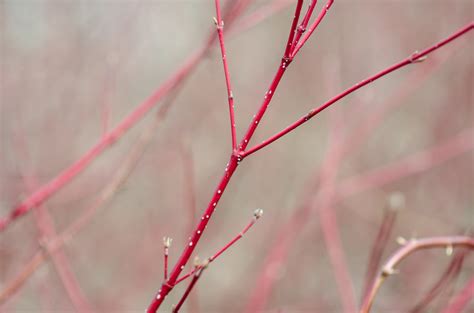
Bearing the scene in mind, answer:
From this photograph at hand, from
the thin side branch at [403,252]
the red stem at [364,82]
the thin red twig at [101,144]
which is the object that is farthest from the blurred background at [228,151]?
the red stem at [364,82]

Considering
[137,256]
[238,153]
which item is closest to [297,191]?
[137,256]

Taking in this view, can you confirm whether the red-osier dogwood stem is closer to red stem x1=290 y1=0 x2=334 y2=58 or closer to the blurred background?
red stem x1=290 y1=0 x2=334 y2=58

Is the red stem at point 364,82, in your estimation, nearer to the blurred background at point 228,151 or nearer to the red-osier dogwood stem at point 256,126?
the red-osier dogwood stem at point 256,126

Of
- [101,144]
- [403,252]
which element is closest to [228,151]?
[101,144]

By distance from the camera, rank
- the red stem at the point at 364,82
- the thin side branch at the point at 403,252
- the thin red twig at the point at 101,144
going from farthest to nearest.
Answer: the thin red twig at the point at 101,144 → the thin side branch at the point at 403,252 → the red stem at the point at 364,82

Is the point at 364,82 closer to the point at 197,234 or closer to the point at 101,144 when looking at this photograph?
the point at 197,234

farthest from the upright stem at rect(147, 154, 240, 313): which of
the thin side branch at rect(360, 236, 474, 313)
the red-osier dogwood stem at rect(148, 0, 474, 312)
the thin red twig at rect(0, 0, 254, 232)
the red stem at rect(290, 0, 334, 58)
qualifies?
the thin red twig at rect(0, 0, 254, 232)
